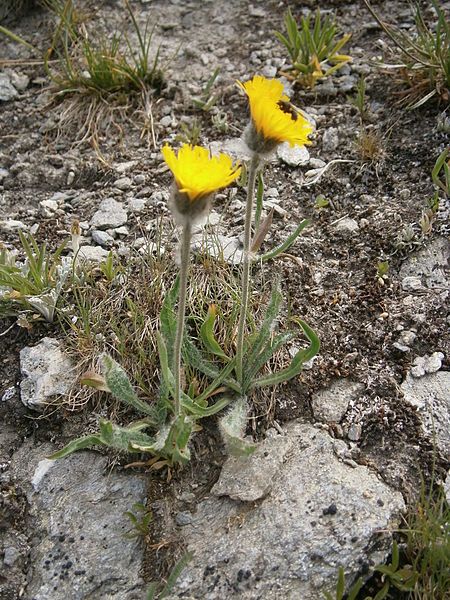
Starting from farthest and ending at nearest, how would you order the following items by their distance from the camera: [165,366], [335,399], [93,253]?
[93,253]
[335,399]
[165,366]

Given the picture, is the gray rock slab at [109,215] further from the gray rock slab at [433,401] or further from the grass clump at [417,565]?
the grass clump at [417,565]

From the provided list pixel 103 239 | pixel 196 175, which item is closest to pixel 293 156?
pixel 103 239

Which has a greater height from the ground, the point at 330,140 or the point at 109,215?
the point at 330,140

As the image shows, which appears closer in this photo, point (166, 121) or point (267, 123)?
point (267, 123)

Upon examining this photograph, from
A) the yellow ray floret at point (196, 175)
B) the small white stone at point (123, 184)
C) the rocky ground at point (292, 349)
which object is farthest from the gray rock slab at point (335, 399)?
the small white stone at point (123, 184)

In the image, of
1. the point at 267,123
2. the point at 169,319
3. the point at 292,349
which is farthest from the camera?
the point at 292,349

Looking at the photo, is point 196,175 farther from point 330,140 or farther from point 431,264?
point 330,140

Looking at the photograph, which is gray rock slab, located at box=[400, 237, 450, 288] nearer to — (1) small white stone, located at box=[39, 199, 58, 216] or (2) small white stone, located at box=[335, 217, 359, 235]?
(2) small white stone, located at box=[335, 217, 359, 235]
